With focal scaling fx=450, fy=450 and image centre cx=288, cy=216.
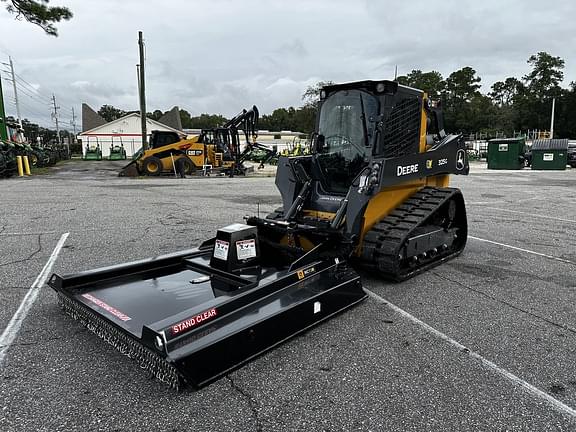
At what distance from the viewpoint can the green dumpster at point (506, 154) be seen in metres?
30.5

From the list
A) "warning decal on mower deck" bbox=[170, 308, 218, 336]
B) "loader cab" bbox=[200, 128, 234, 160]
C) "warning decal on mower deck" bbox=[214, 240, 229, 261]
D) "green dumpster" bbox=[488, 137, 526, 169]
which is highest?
"loader cab" bbox=[200, 128, 234, 160]

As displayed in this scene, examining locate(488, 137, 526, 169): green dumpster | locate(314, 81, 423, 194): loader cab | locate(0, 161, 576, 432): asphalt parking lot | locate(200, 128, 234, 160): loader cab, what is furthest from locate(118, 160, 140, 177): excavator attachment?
locate(488, 137, 526, 169): green dumpster

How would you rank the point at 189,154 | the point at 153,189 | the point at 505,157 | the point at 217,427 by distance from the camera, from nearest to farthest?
the point at 217,427, the point at 153,189, the point at 189,154, the point at 505,157

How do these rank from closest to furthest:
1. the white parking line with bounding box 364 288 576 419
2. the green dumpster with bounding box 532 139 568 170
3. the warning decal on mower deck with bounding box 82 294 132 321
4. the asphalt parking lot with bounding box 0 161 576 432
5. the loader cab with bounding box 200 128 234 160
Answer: the asphalt parking lot with bounding box 0 161 576 432, the white parking line with bounding box 364 288 576 419, the warning decal on mower deck with bounding box 82 294 132 321, the loader cab with bounding box 200 128 234 160, the green dumpster with bounding box 532 139 568 170

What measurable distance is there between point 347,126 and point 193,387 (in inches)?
153

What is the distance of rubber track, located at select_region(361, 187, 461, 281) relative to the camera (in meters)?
4.84

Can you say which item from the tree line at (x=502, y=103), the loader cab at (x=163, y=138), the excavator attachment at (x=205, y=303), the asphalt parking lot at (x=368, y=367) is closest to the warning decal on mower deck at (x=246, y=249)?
the excavator attachment at (x=205, y=303)

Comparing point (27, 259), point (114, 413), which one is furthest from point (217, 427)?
point (27, 259)

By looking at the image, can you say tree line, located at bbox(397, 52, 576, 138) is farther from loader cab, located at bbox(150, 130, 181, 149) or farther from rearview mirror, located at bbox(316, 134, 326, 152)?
rearview mirror, located at bbox(316, 134, 326, 152)

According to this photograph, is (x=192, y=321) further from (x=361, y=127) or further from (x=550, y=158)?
(x=550, y=158)

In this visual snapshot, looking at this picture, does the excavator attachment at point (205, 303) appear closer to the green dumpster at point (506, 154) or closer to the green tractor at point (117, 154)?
the green dumpster at point (506, 154)

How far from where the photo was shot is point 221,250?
4188 millimetres

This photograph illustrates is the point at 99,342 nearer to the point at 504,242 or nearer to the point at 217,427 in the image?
the point at 217,427

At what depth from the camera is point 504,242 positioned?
7.36m
